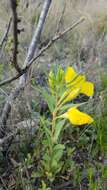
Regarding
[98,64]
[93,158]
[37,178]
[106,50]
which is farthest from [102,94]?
[106,50]

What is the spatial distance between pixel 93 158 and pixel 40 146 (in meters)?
0.26

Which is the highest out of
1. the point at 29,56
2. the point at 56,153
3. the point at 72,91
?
the point at 29,56

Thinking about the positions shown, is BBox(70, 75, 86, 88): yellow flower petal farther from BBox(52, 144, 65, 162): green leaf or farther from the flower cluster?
BBox(52, 144, 65, 162): green leaf

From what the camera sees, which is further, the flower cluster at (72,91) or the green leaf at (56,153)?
the green leaf at (56,153)

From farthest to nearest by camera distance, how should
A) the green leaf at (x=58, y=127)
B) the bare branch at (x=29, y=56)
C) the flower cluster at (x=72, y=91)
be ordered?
the bare branch at (x=29, y=56), the green leaf at (x=58, y=127), the flower cluster at (x=72, y=91)

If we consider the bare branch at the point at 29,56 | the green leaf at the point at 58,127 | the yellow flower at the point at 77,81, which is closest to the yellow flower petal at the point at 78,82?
Result: the yellow flower at the point at 77,81

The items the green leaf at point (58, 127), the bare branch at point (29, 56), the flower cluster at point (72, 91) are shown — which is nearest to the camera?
the flower cluster at point (72, 91)

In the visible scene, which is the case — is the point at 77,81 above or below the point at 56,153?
above

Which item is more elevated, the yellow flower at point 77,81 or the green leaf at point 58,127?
the yellow flower at point 77,81

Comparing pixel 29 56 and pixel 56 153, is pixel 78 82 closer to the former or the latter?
pixel 56 153

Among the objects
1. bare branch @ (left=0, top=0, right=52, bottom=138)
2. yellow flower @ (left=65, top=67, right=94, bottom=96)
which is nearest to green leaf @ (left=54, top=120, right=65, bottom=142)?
yellow flower @ (left=65, top=67, right=94, bottom=96)

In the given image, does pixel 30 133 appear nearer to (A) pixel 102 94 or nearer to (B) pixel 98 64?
(A) pixel 102 94

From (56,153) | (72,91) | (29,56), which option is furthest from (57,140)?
(29,56)

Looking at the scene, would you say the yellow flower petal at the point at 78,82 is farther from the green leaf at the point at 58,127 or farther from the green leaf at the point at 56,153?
the green leaf at the point at 56,153
